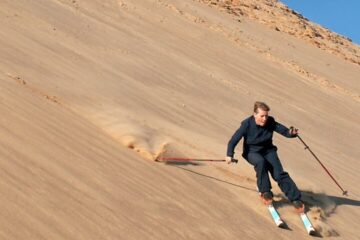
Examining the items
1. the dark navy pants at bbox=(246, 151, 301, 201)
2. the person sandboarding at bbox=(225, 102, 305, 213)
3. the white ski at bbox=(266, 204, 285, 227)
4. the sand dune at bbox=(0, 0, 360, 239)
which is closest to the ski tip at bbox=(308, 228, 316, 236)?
the sand dune at bbox=(0, 0, 360, 239)

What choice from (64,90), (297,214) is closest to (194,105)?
(64,90)

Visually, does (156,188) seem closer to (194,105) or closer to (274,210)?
(274,210)

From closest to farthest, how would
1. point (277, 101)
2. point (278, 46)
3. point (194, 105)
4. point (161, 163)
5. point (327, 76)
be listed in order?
point (161, 163) → point (194, 105) → point (277, 101) → point (327, 76) → point (278, 46)

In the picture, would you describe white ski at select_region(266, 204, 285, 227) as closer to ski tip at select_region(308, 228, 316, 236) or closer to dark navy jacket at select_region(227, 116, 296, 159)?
ski tip at select_region(308, 228, 316, 236)

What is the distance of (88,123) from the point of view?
286 inches

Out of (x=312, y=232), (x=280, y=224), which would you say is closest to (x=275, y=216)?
(x=280, y=224)

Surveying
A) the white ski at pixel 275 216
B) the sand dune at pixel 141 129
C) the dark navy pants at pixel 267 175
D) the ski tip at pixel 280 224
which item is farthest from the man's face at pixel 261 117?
the ski tip at pixel 280 224

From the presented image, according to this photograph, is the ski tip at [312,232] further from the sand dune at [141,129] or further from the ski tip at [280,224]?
the ski tip at [280,224]

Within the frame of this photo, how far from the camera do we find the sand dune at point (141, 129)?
193 inches

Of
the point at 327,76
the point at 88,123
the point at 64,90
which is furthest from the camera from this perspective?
the point at 327,76

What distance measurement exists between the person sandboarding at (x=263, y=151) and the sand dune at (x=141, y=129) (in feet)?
0.63

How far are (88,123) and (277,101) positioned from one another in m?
8.20

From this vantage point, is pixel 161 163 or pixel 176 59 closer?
pixel 161 163

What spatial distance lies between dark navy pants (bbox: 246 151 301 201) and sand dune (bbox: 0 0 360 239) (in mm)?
174
